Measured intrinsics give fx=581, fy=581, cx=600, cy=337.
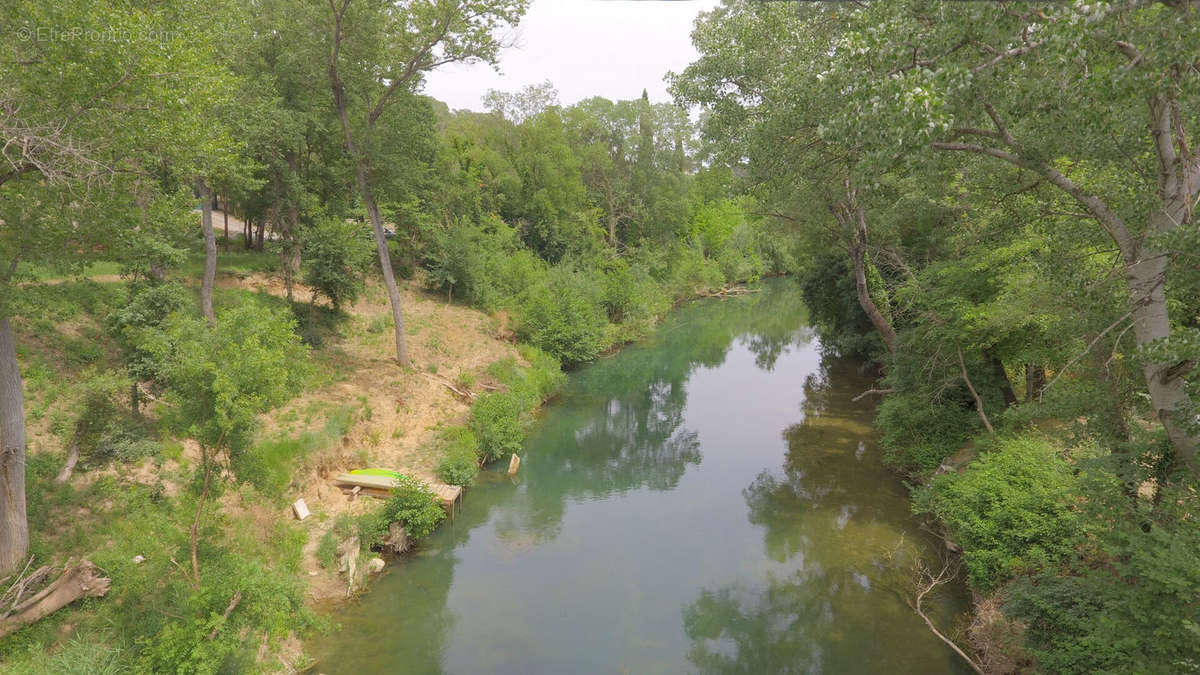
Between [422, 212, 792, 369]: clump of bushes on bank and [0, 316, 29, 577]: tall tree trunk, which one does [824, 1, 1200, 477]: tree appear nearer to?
[0, 316, 29, 577]: tall tree trunk

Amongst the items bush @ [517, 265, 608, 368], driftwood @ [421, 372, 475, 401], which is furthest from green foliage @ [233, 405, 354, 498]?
bush @ [517, 265, 608, 368]

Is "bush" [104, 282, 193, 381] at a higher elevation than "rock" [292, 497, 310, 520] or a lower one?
higher

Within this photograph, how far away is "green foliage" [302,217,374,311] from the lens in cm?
1775

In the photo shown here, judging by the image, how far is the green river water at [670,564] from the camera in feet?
31.9

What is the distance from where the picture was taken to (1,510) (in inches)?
303

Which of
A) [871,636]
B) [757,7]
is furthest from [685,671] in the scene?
[757,7]

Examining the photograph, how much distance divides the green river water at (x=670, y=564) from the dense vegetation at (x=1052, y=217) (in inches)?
74.0

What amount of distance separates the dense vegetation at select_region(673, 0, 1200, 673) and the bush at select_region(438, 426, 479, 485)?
969cm

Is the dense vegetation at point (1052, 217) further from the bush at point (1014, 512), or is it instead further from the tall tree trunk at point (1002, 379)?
the tall tree trunk at point (1002, 379)

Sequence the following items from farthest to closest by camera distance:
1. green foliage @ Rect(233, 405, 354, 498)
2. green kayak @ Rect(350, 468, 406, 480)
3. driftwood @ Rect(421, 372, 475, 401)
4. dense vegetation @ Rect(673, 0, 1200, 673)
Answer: driftwood @ Rect(421, 372, 475, 401) < green kayak @ Rect(350, 468, 406, 480) < green foliage @ Rect(233, 405, 354, 498) < dense vegetation @ Rect(673, 0, 1200, 673)

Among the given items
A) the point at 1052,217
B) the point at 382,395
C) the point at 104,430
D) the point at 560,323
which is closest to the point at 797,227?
the point at 560,323

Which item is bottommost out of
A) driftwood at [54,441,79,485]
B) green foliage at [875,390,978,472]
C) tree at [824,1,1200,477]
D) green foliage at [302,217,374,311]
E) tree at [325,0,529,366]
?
driftwood at [54,441,79,485]

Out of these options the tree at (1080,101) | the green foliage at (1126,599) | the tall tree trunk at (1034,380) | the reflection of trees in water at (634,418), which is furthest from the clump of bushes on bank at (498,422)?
the tall tree trunk at (1034,380)

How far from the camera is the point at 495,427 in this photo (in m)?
16.8
